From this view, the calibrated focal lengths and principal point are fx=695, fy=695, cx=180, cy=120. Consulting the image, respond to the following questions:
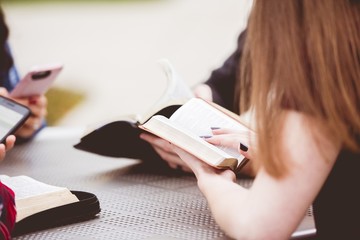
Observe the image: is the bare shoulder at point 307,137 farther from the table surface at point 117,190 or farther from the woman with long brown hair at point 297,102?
the table surface at point 117,190

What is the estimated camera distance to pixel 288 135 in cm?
110

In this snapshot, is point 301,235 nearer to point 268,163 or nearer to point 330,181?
point 330,181

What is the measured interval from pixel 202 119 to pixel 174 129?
14 cm

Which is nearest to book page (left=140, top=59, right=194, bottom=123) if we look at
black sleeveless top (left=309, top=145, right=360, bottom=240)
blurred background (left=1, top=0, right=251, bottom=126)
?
black sleeveless top (left=309, top=145, right=360, bottom=240)

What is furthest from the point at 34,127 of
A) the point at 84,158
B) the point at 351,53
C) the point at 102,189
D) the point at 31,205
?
the point at 351,53

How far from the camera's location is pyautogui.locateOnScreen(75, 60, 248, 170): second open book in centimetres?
131

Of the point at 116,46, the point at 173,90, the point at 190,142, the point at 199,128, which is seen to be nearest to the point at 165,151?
the point at 173,90

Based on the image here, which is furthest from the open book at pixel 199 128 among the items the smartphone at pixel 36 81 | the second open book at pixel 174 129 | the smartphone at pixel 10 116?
the smartphone at pixel 36 81

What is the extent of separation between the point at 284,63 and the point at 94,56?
5778mm

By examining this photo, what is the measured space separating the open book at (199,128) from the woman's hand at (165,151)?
0.17m

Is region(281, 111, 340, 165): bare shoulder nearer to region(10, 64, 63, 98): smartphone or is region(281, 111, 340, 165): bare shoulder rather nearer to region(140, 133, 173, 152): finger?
region(140, 133, 173, 152): finger

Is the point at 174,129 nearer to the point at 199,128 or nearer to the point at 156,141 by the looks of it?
the point at 199,128

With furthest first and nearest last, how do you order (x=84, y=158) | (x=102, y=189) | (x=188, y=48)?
(x=188, y=48)
(x=84, y=158)
(x=102, y=189)

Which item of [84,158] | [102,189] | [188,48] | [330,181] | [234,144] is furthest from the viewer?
[188,48]
